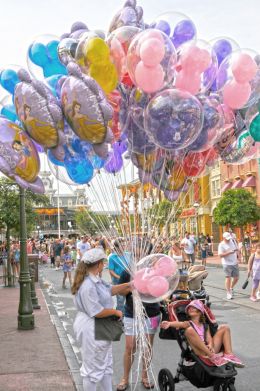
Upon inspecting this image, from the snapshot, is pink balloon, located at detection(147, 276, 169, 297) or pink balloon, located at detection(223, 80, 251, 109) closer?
pink balloon, located at detection(147, 276, 169, 297)

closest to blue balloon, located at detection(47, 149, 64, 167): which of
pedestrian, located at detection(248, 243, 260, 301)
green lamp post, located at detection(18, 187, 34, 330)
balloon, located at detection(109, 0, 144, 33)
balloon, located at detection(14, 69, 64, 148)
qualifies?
balloon, located at detection(14, 69, 64, 148)

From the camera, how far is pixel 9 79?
6.39m

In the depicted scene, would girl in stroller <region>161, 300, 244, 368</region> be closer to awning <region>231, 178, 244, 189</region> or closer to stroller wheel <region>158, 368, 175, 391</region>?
stroller wheel <region>158, 368, 175, 391</region>

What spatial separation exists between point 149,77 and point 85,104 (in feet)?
2.60

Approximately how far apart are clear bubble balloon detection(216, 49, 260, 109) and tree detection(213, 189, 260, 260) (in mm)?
24715

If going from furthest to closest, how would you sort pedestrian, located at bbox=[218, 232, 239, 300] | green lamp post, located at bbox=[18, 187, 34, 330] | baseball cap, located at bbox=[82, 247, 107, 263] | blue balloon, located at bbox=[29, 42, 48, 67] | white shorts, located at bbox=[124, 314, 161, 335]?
pedestrian, located at bbox=[218, 232, 239, 300] → green lamp post, located at bbox=[18, 187, 34, 330] → blue balloon, located at bbox=[29, 42, 48, 67] → white shorts, located at bbox=[124, 314, 161, 335] → baseball cap, located at bbox=[82, 247, 107, 263]

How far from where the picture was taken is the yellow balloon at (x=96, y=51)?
5.82 metres

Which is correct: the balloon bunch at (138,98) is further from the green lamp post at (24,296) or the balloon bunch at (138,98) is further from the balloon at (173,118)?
the green lamp post at (24,296)

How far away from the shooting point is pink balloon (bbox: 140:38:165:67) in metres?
5.64

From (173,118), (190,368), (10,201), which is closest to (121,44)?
(173,118)

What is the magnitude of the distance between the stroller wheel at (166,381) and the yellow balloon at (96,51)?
345cm

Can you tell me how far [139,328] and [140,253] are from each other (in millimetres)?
806

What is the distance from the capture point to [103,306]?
507 centimetres

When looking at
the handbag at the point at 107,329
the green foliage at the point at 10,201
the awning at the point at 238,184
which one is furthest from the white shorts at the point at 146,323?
the awning at the point at 238,184
